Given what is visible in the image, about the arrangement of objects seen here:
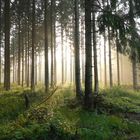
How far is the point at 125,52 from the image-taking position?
12.9 m

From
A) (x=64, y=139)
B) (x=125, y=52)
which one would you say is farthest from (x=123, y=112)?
(x=64, y=139)

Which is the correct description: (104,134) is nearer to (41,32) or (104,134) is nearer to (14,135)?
(14,135)

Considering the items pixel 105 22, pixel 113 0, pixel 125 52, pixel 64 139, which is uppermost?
pixel 113 0

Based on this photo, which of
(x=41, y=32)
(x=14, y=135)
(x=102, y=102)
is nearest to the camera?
(x=14, y=135)

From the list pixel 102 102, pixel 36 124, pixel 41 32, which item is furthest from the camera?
pixel 41 32

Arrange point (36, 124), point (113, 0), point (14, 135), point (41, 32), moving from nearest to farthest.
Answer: point (14, 135)
point (36, 124)
point (113, 0)
point (41, 32)

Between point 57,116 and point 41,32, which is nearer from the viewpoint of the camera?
point 57,116

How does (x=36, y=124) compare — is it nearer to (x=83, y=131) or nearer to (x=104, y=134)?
(x=83, y=131)

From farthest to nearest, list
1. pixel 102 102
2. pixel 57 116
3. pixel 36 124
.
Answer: pixel 102 102 → pixel 57 116 → pixel 36 124

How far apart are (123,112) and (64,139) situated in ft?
18.7

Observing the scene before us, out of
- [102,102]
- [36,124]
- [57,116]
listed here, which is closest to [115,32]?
[102,102]

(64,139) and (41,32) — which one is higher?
(41,32)

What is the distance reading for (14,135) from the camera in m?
8.09

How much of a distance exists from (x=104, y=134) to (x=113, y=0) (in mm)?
5570
